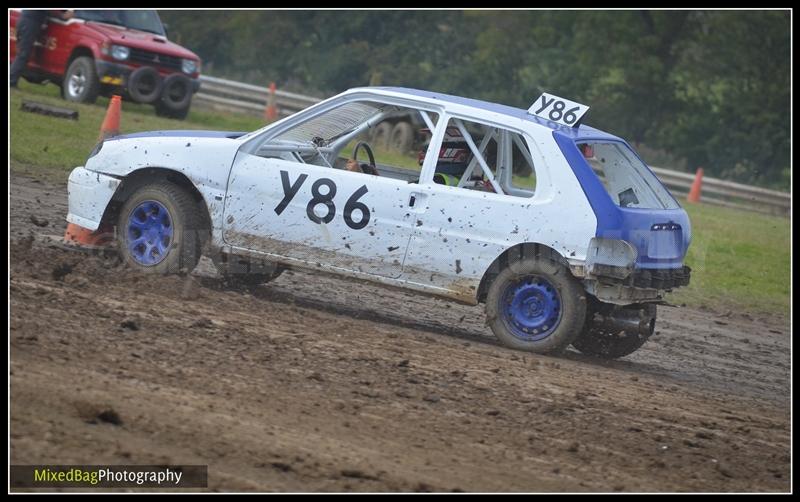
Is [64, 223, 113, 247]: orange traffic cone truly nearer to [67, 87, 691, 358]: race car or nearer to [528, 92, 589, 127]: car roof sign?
[67, 87, 691, 358]: race car

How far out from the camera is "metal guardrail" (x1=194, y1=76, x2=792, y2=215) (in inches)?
1090

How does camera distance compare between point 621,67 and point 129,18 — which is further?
point 621,67

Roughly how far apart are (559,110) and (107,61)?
42.3 feet

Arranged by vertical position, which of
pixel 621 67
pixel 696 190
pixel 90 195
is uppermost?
pixel 621 67

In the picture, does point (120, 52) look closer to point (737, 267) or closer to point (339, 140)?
point (737, 267)

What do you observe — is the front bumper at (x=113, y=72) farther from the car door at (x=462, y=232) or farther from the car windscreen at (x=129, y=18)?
the car door at (x=462, y=232)

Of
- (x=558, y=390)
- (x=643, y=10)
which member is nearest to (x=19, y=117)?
(x=558, y=390)

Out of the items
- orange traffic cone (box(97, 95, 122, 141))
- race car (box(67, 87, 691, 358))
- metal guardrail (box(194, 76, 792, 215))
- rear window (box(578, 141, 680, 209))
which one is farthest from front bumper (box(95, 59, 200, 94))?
rear window (box(578, 141, 680, 209))

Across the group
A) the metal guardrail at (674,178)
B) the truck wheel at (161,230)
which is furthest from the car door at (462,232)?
Result: the metal guardrail at (674,178)

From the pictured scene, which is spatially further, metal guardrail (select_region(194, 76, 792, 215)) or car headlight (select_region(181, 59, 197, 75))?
metal guardrail (select_region(194, 76, 792, 215))

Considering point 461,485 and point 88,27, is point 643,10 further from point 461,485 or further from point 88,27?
point 461,485

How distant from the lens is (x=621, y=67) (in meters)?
35.3

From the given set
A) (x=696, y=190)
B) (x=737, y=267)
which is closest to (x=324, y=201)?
(x=737, y=267)

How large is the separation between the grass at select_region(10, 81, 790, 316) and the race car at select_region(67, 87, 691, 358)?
2.63 metres
